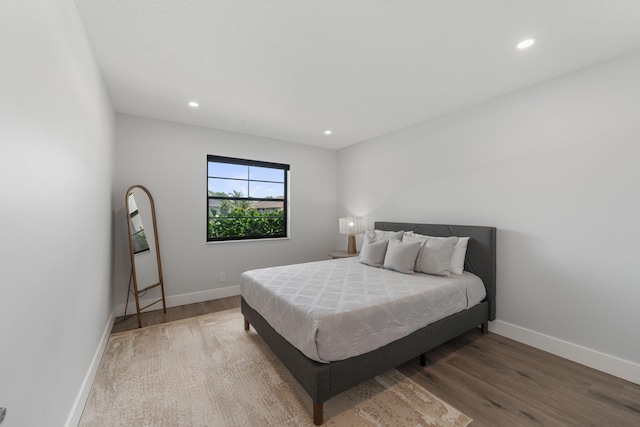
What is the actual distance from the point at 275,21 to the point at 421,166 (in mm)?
2564

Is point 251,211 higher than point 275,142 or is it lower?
lower

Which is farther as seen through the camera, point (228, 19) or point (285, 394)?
point (285, 394)

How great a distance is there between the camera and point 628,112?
2.01m

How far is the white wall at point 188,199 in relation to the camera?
10.6 feet

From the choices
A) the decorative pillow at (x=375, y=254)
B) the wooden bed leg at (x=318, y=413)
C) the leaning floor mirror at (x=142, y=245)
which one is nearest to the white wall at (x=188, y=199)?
the leaning floor mirror at (x=142, y=245)

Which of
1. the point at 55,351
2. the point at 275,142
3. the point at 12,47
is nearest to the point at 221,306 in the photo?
the point at 55,351

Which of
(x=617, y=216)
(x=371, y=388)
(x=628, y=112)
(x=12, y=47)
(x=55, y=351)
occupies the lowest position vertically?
(x=371, y=388)

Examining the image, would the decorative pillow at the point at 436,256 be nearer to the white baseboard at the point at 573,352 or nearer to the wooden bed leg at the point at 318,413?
the white baseboard at the point at 573,352

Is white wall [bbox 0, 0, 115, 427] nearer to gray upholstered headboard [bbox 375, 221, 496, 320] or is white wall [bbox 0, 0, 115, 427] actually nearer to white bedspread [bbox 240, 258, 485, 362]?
white bedspread [bbox 240, 258, 485, 362]

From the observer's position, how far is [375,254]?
3119mm

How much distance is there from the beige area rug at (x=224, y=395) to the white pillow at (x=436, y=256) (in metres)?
1.09

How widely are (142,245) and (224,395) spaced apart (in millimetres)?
2254

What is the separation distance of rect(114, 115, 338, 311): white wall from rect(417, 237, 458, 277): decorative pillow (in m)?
2.37

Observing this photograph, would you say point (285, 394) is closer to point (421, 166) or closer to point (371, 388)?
point (371, 388)
